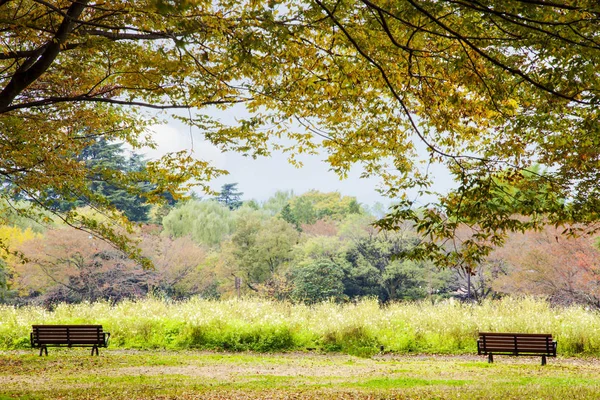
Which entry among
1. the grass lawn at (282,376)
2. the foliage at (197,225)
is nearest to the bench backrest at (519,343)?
the grass lawn at (282,376)

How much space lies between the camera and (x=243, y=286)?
28453 millimetres

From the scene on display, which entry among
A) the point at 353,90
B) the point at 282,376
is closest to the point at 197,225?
the point at 282,376

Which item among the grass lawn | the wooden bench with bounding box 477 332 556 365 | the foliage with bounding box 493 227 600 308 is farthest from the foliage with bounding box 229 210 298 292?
the wooden bench with bounding box 477 332 556 365

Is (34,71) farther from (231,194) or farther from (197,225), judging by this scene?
(231,194)

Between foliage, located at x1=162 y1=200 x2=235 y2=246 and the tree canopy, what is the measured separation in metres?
24.9

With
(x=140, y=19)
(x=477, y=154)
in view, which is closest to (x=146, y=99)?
(x=140, y=19)

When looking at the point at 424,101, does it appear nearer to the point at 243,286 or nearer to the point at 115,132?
the point at 115,132

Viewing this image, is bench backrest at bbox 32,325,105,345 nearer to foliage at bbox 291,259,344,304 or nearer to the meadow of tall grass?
the meadow of tall grass

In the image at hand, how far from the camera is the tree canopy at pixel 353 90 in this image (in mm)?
4309

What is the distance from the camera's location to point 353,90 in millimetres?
4855

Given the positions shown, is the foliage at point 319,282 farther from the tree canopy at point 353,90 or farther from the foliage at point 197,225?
the tree canopy at point 353,90

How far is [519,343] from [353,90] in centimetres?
715

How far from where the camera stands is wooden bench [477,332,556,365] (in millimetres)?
9883

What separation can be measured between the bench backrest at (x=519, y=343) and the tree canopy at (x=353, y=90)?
3.65m
